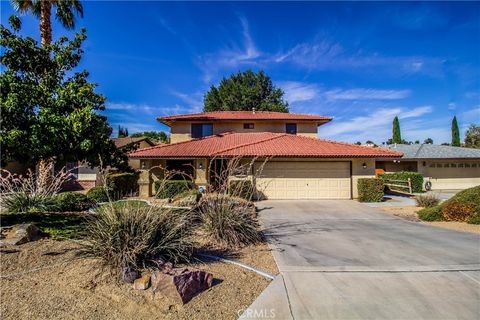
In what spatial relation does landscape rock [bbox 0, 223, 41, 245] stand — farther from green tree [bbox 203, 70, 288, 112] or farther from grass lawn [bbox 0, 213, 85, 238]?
green tree [bbox 203, 70, 288, 112]

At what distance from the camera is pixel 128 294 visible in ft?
12.8

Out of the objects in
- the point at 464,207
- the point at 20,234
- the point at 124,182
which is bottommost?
the point at 20,234

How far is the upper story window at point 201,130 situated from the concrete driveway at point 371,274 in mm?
14499

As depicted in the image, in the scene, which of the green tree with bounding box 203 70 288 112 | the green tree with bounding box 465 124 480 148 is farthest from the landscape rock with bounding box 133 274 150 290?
the green tree with bounding box 465 124 480 148

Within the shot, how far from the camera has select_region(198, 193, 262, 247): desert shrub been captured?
6.22 meters

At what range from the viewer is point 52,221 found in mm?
7367

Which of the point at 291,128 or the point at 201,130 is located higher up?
the point at 291,128

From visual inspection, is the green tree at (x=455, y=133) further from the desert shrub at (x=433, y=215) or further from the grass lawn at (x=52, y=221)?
the grass lawn at (x=52, y=221)

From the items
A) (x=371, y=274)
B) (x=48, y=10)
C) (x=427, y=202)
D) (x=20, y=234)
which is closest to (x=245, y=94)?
(x=48, y=10)

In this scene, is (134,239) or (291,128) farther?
(291,128)

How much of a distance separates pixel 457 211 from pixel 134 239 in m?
11.5

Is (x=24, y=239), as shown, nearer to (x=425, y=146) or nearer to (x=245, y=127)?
(x=245, y=127)

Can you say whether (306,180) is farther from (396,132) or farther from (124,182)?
(396,132)

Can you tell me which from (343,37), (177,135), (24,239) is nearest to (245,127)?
(177,135)
